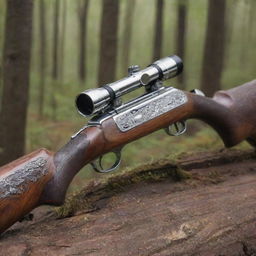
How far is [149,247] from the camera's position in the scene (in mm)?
2623

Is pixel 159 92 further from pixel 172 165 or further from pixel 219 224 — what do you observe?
pixel 219 224

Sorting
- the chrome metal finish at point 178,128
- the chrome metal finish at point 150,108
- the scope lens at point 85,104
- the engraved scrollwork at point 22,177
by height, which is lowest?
the chrome metal finish at point 178,128

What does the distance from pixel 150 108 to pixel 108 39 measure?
5750 millimetres

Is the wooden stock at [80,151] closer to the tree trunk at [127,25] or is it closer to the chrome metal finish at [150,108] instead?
the chrome metal finish at [150,108]

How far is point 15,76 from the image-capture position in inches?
200

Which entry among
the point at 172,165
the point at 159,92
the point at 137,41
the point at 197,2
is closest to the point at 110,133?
the point at 159,92

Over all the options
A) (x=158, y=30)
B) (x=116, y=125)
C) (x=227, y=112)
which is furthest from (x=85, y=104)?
(x=158, y=30)

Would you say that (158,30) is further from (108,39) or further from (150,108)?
(150,108)

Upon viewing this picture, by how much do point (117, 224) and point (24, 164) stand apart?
767mm

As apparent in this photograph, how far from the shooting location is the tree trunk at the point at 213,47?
31.2 ft

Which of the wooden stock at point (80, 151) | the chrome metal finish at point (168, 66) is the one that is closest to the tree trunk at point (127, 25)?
the wooden stock at point (80, 151)

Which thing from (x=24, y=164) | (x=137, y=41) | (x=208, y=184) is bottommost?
(x=137, y=41)

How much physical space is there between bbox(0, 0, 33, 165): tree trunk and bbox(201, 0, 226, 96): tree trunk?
5744 mm

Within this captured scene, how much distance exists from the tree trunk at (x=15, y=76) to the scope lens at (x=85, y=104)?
2232 mm
